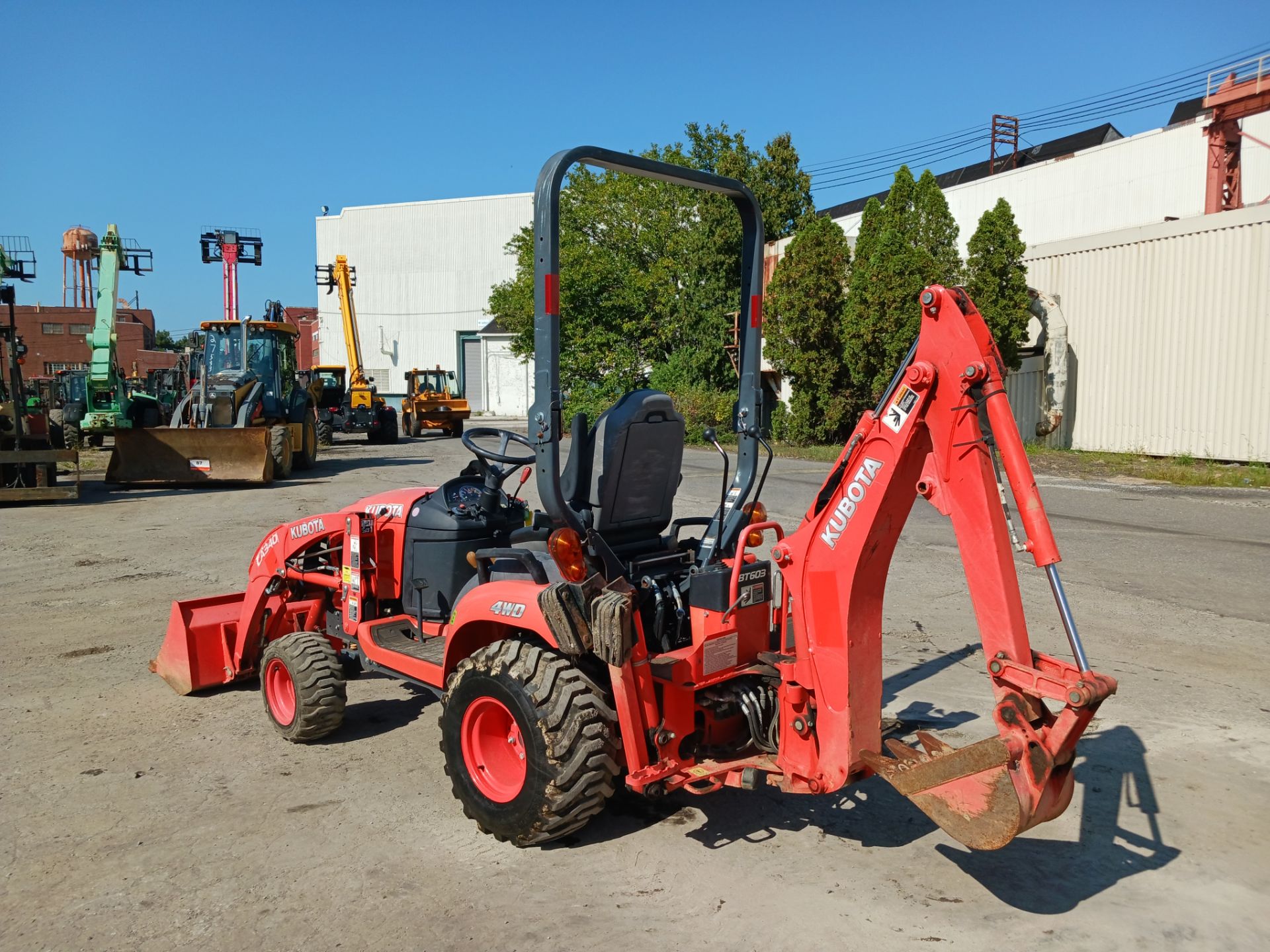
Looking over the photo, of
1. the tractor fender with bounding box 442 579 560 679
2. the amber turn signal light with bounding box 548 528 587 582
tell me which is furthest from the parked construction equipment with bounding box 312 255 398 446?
the amber turn signal light with bounding box 548 528 587 582

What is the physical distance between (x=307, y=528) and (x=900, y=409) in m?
3.64

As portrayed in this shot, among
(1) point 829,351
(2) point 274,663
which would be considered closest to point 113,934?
(2) point 274,663

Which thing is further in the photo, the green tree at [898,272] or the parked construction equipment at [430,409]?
the parked construction equipment at [430,409]

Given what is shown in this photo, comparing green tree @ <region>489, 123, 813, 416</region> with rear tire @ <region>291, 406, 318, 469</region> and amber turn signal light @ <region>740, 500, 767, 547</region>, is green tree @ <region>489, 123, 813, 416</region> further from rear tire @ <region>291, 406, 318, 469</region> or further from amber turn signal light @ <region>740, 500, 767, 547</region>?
amber turn signal light @ <region>740, 500, 767, 547</region>

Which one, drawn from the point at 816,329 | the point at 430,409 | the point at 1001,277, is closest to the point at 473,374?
the point at 430,409

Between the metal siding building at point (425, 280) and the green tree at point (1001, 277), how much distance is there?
35.1 m

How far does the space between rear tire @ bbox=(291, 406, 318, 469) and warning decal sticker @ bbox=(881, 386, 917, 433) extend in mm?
18454

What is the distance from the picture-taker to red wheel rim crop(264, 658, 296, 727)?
5.25 m

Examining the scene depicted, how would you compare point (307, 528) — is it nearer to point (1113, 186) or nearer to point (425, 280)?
point (1113, 186)

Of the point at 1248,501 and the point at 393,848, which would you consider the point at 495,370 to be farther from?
the point at 393,848

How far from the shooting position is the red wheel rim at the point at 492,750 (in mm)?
3992

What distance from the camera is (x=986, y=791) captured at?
3.07 m

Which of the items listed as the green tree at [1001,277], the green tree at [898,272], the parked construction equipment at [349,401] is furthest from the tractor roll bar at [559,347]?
the parked construction equipment at [349,401]

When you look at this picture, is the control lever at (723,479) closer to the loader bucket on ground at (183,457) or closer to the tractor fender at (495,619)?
the tractor fender at (495,619)
